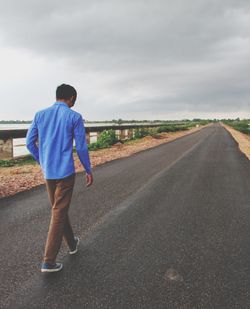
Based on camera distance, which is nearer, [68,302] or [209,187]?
[68,302]

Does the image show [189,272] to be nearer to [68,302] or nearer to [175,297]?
[175,297]

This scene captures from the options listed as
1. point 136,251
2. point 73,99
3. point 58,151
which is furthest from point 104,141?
point 58,151

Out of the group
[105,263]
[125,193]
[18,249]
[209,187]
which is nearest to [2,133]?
[125,193]

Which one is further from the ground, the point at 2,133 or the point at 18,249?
the point at 2,133

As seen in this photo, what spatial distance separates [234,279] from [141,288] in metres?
1.02

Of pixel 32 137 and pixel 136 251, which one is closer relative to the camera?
pixel 32 137

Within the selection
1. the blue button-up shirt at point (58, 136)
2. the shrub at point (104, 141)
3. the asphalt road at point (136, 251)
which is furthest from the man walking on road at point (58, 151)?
the shrub at point (104, 141)

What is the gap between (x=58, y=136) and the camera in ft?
12.1

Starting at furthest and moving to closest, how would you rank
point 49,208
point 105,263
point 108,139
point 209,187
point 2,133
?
1. point 108,139
2. point 2,133
3. point 209,187
4. point 49,208
5. point 105,263

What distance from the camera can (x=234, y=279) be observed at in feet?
11.4

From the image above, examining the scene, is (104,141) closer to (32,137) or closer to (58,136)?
(32,137)

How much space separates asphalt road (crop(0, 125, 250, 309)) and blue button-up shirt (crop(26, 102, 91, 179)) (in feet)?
3.81

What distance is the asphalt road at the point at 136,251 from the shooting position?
3125 mm

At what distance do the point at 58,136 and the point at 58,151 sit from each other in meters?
0.17
